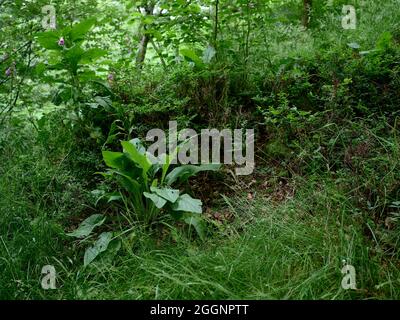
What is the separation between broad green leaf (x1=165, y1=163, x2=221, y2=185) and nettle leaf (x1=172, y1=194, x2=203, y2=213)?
0.93ft

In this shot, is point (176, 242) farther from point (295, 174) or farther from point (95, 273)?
point (295, 174)

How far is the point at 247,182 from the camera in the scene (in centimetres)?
330

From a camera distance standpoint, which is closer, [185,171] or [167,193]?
[167,193]

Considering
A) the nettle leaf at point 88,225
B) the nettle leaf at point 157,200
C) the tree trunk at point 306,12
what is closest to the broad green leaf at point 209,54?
the tree trunk at point 306,12

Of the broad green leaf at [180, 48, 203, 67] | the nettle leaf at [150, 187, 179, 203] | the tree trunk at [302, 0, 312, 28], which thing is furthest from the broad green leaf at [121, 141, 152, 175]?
the tree trunk at [302, 0, 312, 28]

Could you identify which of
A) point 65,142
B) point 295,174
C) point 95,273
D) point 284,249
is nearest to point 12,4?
point 65,142

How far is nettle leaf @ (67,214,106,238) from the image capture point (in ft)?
8.90

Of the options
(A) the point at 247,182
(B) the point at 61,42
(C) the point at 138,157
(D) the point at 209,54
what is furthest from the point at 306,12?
(C) the point at 138,157

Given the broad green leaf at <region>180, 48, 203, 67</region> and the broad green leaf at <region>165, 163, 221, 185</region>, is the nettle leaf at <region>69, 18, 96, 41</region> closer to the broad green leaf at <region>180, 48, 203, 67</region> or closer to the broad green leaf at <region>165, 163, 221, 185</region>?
the broad green leaf at <region>180, 48, 203, 67</region>

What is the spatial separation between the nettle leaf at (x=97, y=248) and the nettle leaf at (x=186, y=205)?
474mm

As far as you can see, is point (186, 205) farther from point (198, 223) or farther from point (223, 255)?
point (223, 255)

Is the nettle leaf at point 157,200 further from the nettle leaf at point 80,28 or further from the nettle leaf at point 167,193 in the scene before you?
the nettle leaf at point 80,28

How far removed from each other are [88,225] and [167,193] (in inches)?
23.8

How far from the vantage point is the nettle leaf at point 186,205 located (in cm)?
265
